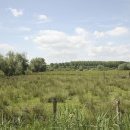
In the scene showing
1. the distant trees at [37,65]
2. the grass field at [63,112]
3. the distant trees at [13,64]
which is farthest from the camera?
the distant trees at [37,65]

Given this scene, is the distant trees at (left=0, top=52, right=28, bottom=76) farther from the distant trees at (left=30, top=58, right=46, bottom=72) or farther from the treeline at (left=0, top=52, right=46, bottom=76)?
the distant trees at (left=30, top=58, right=46, bottom=72)

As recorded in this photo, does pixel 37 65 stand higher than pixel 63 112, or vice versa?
pixel 37 65

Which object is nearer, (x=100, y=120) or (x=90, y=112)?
(x=100, y=120)

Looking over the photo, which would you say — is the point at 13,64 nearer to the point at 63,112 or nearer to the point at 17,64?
the point at 17,64

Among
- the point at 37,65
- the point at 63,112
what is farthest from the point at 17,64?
the point at 63,112

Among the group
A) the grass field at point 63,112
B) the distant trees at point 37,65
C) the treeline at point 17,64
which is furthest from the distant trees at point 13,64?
the grass field at point 63,112

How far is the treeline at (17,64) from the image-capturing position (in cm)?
7338

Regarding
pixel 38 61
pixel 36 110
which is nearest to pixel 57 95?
pixel 36 110

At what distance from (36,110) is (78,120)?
8130mm

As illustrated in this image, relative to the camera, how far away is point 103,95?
21.4m

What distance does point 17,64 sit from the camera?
7994 centimetres

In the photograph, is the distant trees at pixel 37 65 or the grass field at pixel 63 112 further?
the distant trees at pixel 37 65

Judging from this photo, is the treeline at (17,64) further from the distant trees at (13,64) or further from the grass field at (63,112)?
the grass field at (63,112)

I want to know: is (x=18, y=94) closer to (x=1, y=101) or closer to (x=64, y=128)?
(x=1, y=101)
